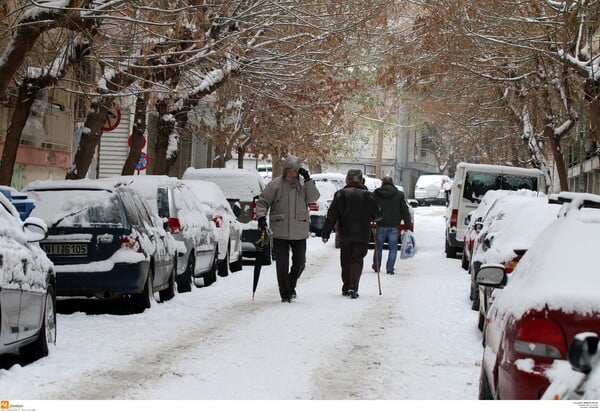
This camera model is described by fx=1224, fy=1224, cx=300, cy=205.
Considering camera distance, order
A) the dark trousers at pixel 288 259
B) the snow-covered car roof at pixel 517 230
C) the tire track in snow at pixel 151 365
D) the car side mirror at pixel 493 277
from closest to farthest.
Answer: the car side mirror at pixel 493 277
the tire track in snow at pixel 151 365
the snow-covered car roof at pixel 517 230
the dark trousers at pixel 288 259

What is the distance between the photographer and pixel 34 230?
10125mm

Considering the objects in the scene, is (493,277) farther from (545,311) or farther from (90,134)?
(90,134)

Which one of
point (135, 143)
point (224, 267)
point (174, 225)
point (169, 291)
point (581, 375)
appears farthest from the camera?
point (135, 143)

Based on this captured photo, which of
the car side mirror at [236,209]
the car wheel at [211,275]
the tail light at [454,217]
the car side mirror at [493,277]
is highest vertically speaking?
the car side mirror at [493,277]

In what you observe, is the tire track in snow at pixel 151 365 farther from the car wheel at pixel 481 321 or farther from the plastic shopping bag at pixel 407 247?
the plastic shopping bag at pixel 407 247

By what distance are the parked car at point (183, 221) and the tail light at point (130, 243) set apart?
98.6 inches

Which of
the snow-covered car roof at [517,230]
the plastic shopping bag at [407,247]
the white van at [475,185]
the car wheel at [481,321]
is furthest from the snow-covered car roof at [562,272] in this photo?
the white van at [475,185]

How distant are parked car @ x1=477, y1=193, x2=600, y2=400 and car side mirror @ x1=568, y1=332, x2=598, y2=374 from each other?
1040 mm

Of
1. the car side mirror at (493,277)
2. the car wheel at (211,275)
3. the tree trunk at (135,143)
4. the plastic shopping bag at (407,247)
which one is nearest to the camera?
the car side mirror at (493,277)

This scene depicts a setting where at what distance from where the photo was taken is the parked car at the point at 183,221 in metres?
16.8

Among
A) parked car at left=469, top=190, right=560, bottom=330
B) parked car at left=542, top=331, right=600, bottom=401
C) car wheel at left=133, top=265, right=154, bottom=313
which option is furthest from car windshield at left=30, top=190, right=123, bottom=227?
parked car at left=542, top=331, right=600, bottom=401

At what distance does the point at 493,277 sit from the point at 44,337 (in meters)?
4.34

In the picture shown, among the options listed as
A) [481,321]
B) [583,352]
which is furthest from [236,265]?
[583,352]
